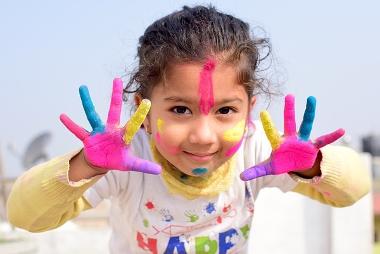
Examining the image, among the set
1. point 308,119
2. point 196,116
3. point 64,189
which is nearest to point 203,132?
point 196,116

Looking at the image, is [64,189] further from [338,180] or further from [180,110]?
[338,180]

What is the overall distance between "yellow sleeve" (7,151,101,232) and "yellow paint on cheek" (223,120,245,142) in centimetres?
35

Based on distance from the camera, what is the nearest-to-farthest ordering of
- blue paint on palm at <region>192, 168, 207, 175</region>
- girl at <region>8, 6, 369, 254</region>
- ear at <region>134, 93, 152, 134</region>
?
1. girl at <region>8, 6, 369, 254</region>
2. blue paint on palm at <region>192, 168, 207, 175</region>
3. ear at <region>134, 93, 152, 134</region>

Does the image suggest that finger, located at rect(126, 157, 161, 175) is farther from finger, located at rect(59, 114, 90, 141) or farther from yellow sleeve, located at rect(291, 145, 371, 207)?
yellow sleeve, located at rect(291, 145, 371, 207)

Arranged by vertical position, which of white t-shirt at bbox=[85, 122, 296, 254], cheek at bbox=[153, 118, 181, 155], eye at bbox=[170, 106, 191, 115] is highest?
eye at bbox=[170, 106, 191, 115]

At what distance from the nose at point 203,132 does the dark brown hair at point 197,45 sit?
0.50ft

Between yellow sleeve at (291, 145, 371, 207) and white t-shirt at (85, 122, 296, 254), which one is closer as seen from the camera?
yellow sleeve at (291, 145, 371, 207)

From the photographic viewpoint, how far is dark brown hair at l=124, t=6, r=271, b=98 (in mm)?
1647

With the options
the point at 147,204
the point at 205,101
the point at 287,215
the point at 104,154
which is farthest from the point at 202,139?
the point at 287,215

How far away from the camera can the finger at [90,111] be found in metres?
1.53

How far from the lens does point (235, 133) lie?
1659mm

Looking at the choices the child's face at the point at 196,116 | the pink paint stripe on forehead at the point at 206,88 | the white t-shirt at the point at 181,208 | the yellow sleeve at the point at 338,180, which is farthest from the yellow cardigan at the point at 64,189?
the pink paint stripe on forehead at the point at 206,88

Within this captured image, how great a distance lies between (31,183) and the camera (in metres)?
1.69

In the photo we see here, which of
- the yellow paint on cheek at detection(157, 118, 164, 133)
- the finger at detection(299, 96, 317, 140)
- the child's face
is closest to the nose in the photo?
the child's face
